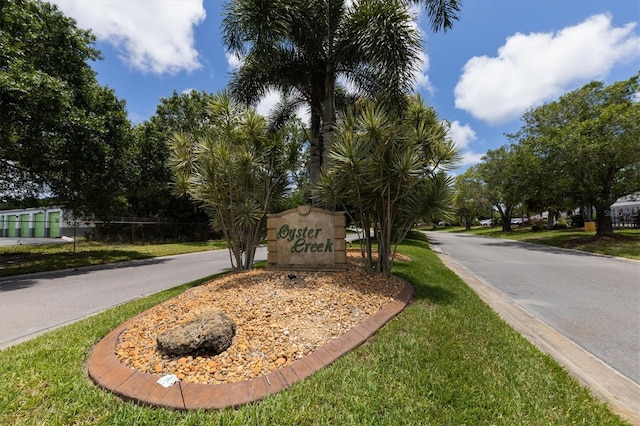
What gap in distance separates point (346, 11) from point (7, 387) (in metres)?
10.6

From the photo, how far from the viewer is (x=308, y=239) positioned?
7.13 m

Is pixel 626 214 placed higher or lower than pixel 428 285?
higher

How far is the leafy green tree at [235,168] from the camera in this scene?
23.5 feet

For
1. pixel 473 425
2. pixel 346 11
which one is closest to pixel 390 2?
pixel 346 11

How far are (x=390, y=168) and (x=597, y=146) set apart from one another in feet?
55.1

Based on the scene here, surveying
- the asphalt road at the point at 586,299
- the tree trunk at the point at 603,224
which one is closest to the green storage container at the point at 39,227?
the asphalt road at the point at 586,299

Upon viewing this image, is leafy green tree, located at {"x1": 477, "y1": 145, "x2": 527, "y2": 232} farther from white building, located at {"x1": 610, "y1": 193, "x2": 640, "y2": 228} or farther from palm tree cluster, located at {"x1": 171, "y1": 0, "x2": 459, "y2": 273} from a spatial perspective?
palm tree cluster, located at {"x1": 171, "y1": 0, "x2": 459, "y2": 273}

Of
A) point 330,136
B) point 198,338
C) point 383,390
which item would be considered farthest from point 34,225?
point 383,390

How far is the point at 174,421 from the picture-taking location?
7.65ft

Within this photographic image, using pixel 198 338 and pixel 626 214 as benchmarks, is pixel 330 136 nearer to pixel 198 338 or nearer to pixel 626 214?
pixel 198 338

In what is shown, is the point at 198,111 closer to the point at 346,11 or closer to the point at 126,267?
the point at 126,267

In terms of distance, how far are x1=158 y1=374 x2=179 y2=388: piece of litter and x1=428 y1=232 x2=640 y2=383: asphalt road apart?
15.7 ft

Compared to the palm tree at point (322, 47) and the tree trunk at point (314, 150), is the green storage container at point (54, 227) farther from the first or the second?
the tree trunk at point (314, 150)

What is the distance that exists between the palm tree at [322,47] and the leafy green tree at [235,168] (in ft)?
5.34
